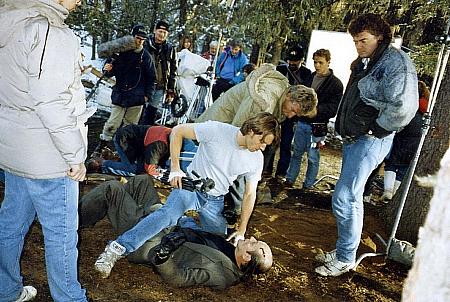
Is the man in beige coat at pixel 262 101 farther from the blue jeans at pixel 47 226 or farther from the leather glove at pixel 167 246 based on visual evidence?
the blue jeans at pixel 47 226

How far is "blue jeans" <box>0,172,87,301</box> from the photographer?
7.29ft

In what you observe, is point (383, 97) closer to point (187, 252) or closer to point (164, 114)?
point (187, 252)

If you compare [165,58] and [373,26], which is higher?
[373,26]

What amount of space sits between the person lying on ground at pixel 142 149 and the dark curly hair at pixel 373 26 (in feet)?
5.86

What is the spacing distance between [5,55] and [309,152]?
4.55 meters

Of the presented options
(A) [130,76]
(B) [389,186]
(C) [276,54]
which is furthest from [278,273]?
(C) [276,54]

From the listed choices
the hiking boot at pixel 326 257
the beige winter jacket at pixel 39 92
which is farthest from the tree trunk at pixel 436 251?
the hiking boot at pixel 326 257

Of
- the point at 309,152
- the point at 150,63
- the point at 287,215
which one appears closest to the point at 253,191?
the point at 287,215

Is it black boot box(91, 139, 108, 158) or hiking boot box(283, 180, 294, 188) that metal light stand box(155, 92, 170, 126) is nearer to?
black boot box(91, 139, 108, 158)

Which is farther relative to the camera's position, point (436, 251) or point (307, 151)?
point (307, 151)

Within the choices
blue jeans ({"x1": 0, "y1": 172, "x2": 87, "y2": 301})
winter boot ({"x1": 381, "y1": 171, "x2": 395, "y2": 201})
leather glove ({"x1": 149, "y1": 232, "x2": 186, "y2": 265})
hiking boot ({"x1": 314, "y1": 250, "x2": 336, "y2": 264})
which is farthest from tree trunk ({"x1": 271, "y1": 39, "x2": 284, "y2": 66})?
blue jeans ({"x1": 0, "y1": 172, "x2": 87, "y2": 301})

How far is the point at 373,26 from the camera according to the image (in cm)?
316

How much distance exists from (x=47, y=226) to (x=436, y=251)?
6.16 ft

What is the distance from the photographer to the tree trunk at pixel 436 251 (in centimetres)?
93
